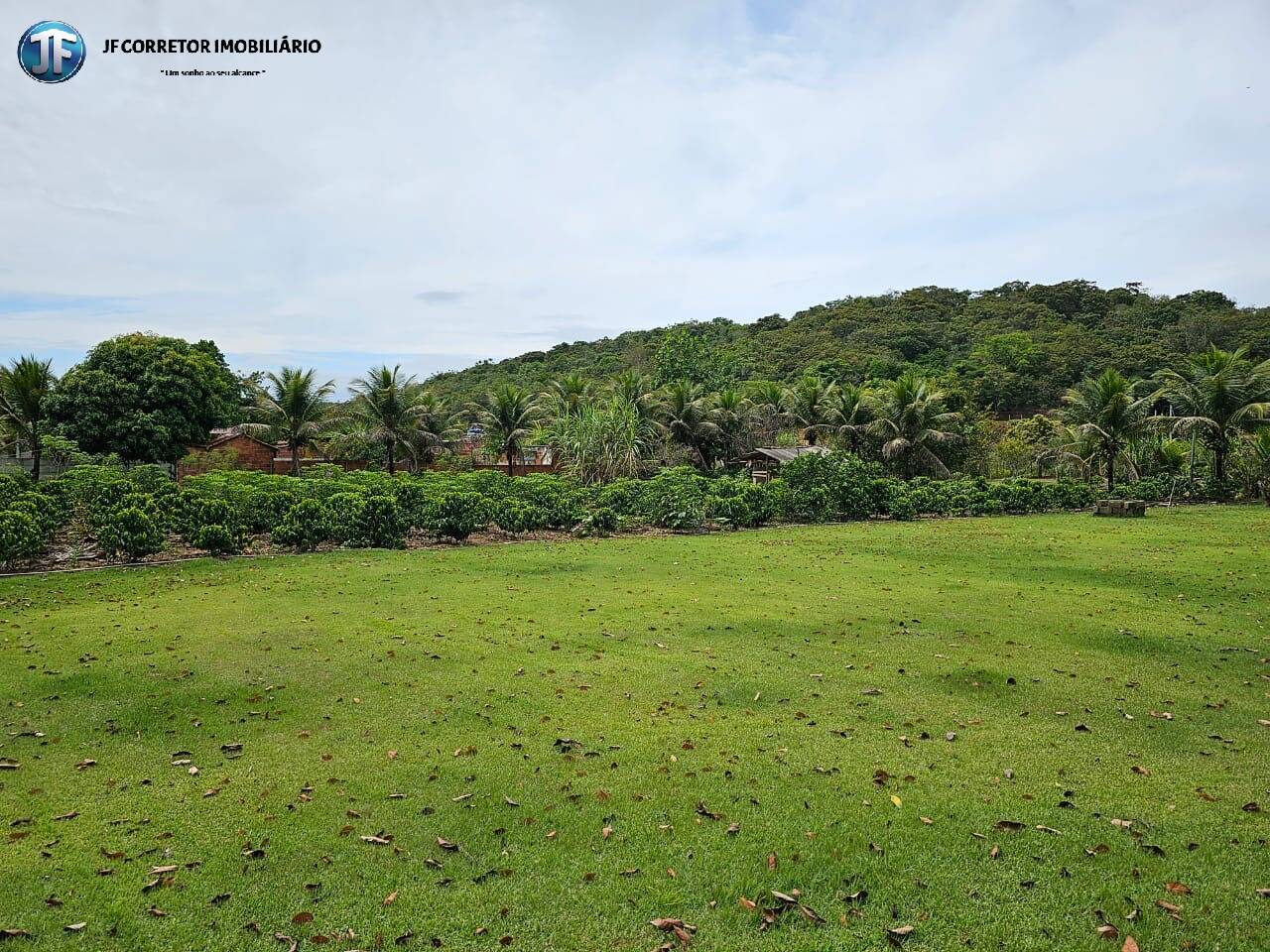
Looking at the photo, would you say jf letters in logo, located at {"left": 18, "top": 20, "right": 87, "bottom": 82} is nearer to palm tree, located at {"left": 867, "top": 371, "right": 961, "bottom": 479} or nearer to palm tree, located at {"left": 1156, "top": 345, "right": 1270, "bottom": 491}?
palm tree, located at {"left": 867, "top": 371, "right": 961, "bottom": 479}

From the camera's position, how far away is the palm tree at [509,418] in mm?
28375

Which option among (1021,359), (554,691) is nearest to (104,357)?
(554,691)

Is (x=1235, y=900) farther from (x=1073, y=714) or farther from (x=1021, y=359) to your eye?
(x=1021, y=359)

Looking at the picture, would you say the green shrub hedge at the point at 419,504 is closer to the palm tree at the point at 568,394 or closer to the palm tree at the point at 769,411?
the palm tree at the point at 769,411

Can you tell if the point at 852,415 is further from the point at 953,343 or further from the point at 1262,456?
the point at 953,343

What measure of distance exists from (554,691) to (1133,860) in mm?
3691

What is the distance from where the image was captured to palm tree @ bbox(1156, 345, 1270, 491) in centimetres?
2331

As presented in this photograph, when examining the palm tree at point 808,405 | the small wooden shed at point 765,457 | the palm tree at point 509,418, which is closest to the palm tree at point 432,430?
the palm tree at point 509,418

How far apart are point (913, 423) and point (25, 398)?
2883cm

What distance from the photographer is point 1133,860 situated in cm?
356

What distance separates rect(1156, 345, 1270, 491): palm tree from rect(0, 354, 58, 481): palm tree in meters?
35.1

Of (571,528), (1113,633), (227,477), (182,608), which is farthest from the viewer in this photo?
(571,528)

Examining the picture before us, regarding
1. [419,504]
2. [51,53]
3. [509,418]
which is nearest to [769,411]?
[509,418]

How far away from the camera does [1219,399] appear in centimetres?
2378
